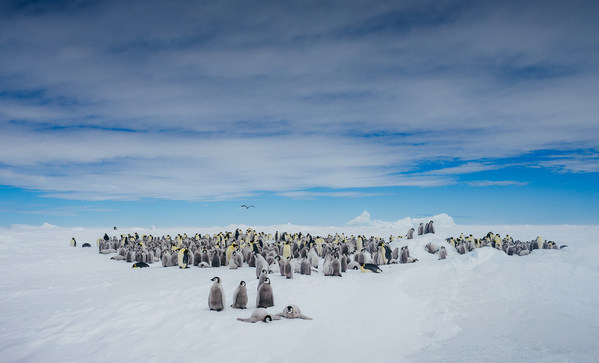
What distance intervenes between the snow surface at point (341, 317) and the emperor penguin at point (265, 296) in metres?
0.28

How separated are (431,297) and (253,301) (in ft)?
16.6

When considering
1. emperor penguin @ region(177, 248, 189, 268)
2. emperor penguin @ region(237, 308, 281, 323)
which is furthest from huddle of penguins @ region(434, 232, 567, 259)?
emperor penguin @ region(237, 308, 281, 323)

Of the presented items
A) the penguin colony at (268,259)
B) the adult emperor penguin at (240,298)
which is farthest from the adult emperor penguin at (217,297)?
the adult emperor penguin at (240,298)

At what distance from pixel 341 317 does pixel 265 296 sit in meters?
2.10

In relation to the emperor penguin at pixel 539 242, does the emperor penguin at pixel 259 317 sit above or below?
below

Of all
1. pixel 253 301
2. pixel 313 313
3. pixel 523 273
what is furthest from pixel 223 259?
pixel 523 273

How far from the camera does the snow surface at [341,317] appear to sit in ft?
22.3

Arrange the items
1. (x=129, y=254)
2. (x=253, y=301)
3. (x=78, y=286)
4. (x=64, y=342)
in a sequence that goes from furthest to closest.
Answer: (x=129, y=254) < (x=78, y=286) < (x=253, y=301) < (x=64, y=342)

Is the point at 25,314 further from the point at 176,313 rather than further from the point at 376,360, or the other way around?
the point at 376,360

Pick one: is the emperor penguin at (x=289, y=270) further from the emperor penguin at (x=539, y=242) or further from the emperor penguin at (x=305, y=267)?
the emperor penguin at (x=539, y=242)

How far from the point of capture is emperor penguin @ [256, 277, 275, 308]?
9789 millimetres

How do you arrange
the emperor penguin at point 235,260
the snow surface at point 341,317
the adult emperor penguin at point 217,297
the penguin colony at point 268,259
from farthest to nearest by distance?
1. the emperor penguin at point 235,260
2. the penguin colony at point 268,259
3. the adult emperor penguin at point 217,297
4. the snow surface at point 341,317

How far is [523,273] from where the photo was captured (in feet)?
36.7

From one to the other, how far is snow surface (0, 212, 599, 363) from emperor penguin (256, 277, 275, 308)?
11.0 inches
